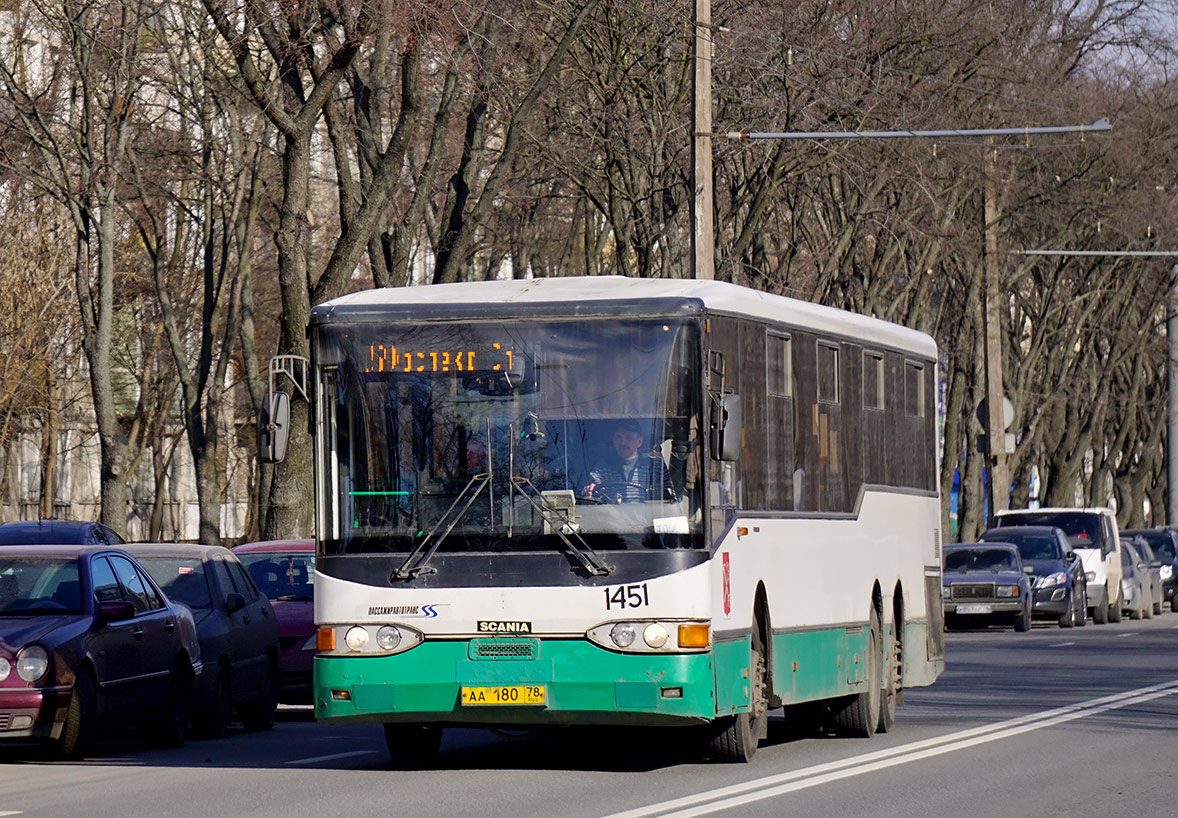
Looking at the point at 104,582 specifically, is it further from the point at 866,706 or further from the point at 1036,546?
the point at 1036,546

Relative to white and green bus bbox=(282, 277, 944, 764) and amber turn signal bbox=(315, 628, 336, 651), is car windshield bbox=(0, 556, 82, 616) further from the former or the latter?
white and green bus bbox=(282, 277, 944, 764)

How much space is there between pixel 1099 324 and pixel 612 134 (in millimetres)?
24814

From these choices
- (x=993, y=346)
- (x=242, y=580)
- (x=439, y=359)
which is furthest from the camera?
(x=993, y=346)

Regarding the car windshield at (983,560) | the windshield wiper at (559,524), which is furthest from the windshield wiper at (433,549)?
the car windshield at (983,560)

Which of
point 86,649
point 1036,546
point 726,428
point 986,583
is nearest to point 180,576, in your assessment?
point 86,649

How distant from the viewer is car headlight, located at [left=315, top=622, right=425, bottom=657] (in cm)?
1241

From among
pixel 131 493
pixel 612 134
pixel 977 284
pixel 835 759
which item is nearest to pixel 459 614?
pixel 835 759

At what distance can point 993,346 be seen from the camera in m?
39.7

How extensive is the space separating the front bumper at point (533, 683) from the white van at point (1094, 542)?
82.7 ft

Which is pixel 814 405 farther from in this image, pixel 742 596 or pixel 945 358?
pixel 945 358

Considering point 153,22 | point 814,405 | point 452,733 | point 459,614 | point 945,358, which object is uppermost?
point 153,22

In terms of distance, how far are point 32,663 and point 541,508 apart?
376cm

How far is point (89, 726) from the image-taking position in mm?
14438

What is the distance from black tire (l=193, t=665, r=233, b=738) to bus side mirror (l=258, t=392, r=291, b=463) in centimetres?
487
